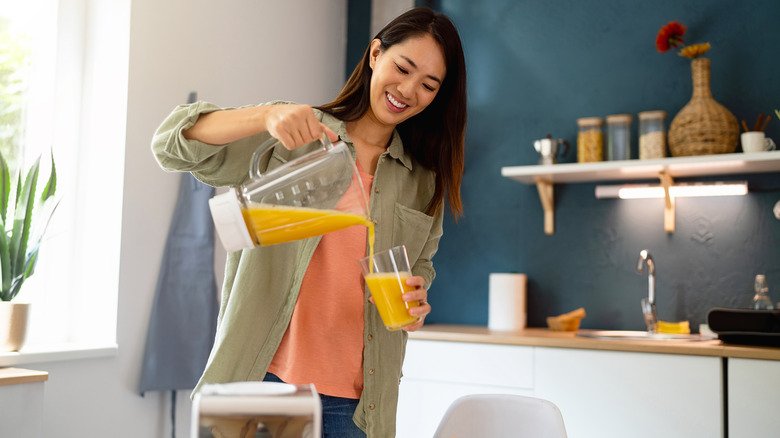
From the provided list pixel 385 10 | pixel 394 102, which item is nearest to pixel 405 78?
pixel 394 102

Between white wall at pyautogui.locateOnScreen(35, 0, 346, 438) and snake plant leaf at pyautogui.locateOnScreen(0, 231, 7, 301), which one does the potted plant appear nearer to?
snake plant leaf at pyautogui.locateOnScreen(0, 231, 7, 301)

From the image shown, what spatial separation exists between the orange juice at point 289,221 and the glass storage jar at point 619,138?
2030 mm

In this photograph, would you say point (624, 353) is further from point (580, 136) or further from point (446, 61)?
point (446, 61)

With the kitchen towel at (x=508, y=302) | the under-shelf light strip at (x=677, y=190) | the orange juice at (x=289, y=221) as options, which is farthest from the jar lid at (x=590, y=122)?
the orange juice at (x=289, y=221)

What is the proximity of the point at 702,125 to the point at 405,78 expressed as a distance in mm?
1714

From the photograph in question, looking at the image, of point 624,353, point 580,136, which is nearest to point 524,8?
point 580,136

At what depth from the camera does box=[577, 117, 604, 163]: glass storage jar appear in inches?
118

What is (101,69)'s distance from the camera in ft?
8.36

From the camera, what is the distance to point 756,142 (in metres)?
2.68

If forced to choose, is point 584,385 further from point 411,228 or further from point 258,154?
point 258,154

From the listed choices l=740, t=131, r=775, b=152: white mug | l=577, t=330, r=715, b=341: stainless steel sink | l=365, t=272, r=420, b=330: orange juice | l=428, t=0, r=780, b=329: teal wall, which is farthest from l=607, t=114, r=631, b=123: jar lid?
l=365, t=272, r=420, b=330: orange juice

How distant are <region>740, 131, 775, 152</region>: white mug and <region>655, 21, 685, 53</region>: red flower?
1.54 feet

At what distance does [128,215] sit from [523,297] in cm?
162

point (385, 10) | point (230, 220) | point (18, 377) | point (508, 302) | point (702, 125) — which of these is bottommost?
point (18, 377)
